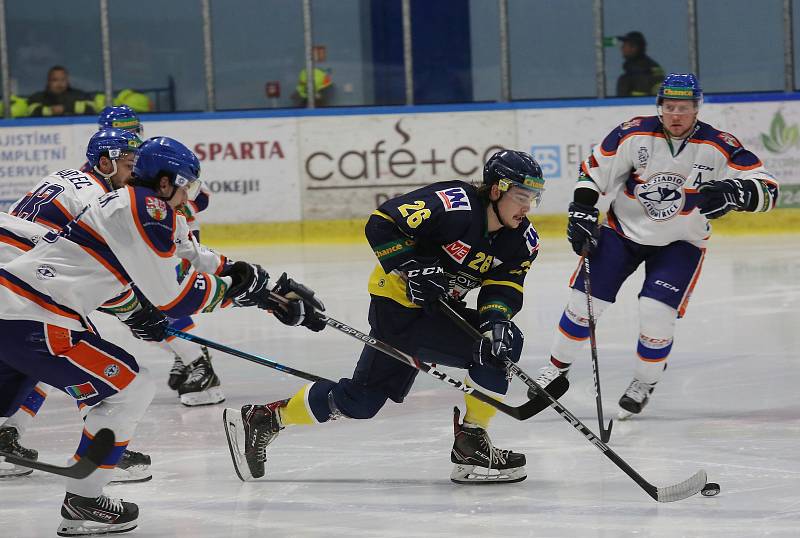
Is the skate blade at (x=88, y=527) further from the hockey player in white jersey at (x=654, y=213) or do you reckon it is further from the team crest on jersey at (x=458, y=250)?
the hockey player in white jersey at (x=654, y=213)

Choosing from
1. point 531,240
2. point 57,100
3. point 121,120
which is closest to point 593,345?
point 531,240

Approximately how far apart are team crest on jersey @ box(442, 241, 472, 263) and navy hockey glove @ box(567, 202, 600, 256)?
1019mm

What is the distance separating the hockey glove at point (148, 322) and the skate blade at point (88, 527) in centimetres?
50

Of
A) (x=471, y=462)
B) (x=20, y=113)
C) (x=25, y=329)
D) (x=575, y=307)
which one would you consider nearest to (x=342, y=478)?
(x=471, y=462)

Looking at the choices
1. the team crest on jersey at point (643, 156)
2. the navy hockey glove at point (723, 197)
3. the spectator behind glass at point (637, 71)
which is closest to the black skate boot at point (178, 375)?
the team crest on jersey at point (643, 156)

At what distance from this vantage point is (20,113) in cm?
1095

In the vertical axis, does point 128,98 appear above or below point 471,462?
above

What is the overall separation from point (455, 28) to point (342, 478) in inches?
330

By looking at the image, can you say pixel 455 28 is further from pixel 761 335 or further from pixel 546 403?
pixel 546 403

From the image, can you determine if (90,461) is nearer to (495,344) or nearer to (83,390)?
(83,390)

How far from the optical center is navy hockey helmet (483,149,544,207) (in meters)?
3.34

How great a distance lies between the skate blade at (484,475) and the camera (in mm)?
3430

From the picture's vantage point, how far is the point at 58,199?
3.81 m

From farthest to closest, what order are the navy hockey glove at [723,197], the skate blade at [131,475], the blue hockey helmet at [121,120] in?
the blue hockey helmet at [121,120] < the navy hockey glove at [723,197] < the skate blade at [131,475]
